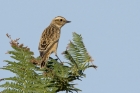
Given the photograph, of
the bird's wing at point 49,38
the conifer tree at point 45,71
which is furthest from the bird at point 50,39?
the conifer tree at point 45,71

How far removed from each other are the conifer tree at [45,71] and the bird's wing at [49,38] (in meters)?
7.72

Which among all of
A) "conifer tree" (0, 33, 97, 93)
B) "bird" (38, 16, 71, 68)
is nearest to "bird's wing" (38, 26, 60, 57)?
"bird" (38, 16, 71, 68)

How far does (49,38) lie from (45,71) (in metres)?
9.19

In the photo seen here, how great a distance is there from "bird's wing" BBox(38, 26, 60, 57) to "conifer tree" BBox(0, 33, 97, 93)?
7.72m

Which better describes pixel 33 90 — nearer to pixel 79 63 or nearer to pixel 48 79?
pixel 48 79

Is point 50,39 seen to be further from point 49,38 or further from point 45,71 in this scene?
point 45,71

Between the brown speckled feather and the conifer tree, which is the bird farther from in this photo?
the conifer tree

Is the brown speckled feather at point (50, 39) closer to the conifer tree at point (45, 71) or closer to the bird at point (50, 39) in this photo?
the bird at point (50, 39)

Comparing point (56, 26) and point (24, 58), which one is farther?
point (56, 26)

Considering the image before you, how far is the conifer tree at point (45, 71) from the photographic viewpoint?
296 centimetres

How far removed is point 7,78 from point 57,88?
472mm

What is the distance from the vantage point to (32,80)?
308 centimetres

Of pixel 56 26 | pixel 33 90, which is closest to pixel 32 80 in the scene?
pixel 33 90

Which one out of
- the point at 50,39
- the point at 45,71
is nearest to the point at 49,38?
the point at 50,39
